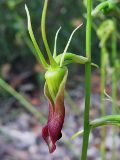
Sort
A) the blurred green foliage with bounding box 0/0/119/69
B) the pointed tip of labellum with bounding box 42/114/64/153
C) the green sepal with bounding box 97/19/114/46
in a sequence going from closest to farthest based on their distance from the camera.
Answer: the pointed tip of labellum with bounding box 42/114/64/153
the green sepal with bounding box 97/19/114/46
the blurred green foliage with bounding box 0/0/119/69

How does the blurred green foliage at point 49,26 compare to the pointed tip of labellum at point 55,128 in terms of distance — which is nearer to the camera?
the pointed tip of labellum at point 55,128

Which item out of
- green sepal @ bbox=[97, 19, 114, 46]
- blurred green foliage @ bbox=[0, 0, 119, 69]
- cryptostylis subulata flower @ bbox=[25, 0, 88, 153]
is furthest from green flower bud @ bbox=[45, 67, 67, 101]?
blurred green foliage @ bbox=[0, 0, 119, 69]

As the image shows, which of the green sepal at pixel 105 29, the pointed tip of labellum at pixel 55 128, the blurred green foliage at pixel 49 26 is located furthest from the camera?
the blurred green foliage at pixel 49 26

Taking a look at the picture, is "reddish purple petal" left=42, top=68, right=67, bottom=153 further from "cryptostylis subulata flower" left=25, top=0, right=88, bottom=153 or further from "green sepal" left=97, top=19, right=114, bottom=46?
"green sepal" left=97, top=19, right=114, bottom=46

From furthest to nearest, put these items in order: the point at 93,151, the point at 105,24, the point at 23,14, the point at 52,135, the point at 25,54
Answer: the point at 25,54
the point at 23,14
the point at 93,151
the point at 105,24
the point at 52,135

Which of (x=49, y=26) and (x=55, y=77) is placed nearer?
(x=55, y=77)

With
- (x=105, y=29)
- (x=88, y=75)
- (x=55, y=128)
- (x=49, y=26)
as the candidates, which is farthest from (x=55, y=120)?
(x=49, y=26)

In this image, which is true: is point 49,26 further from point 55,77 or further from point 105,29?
point 55,77

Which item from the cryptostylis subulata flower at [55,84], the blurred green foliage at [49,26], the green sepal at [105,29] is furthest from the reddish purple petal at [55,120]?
the blurred green foliage at [49,26]

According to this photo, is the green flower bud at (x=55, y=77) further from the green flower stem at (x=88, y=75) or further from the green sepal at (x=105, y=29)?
the green sepal at (x=105, y=29)

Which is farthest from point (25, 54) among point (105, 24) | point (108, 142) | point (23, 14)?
point (105, 24)

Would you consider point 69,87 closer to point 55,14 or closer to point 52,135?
point 55,14
